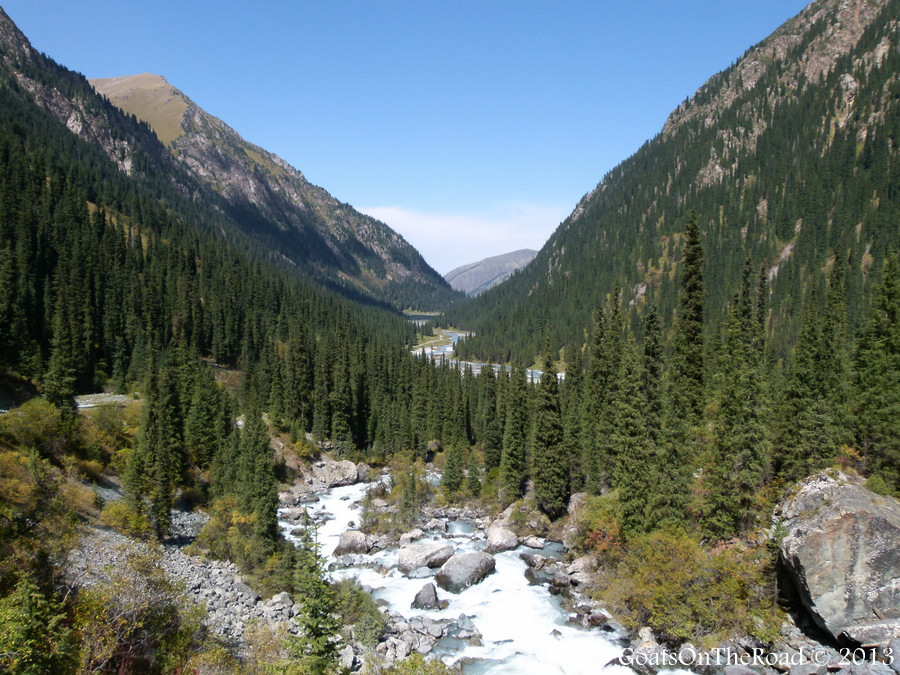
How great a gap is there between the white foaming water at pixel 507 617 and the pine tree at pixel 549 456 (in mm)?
7687

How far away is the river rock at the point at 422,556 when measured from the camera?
154ft

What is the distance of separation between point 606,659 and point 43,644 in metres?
29.5

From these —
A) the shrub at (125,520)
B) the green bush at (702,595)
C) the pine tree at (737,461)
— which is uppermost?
the pine tree at (737,461)

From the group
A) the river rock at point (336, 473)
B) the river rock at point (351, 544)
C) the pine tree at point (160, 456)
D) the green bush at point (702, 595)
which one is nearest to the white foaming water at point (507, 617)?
the river rock at point (351, 544)

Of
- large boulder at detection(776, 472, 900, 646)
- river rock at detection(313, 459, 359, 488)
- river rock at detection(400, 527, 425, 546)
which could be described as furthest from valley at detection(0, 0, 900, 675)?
river rock at detection(400, 527, 425, 546)

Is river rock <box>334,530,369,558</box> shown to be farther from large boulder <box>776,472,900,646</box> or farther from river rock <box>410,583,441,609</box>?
large boulder <box>776,472,900,646</box>

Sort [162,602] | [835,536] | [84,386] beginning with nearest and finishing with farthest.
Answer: [162,602] < [835,536] < [84,386]

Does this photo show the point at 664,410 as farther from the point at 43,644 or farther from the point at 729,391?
the point at 43,644

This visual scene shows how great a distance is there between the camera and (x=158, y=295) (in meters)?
116

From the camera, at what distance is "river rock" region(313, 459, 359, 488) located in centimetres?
7819

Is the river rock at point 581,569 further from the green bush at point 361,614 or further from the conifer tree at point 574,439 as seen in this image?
the green bush at point 361,614

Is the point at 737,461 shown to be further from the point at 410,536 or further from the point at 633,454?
the point at 410,536

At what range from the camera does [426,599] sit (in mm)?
39719

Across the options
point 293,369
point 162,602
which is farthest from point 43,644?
point 293,369
